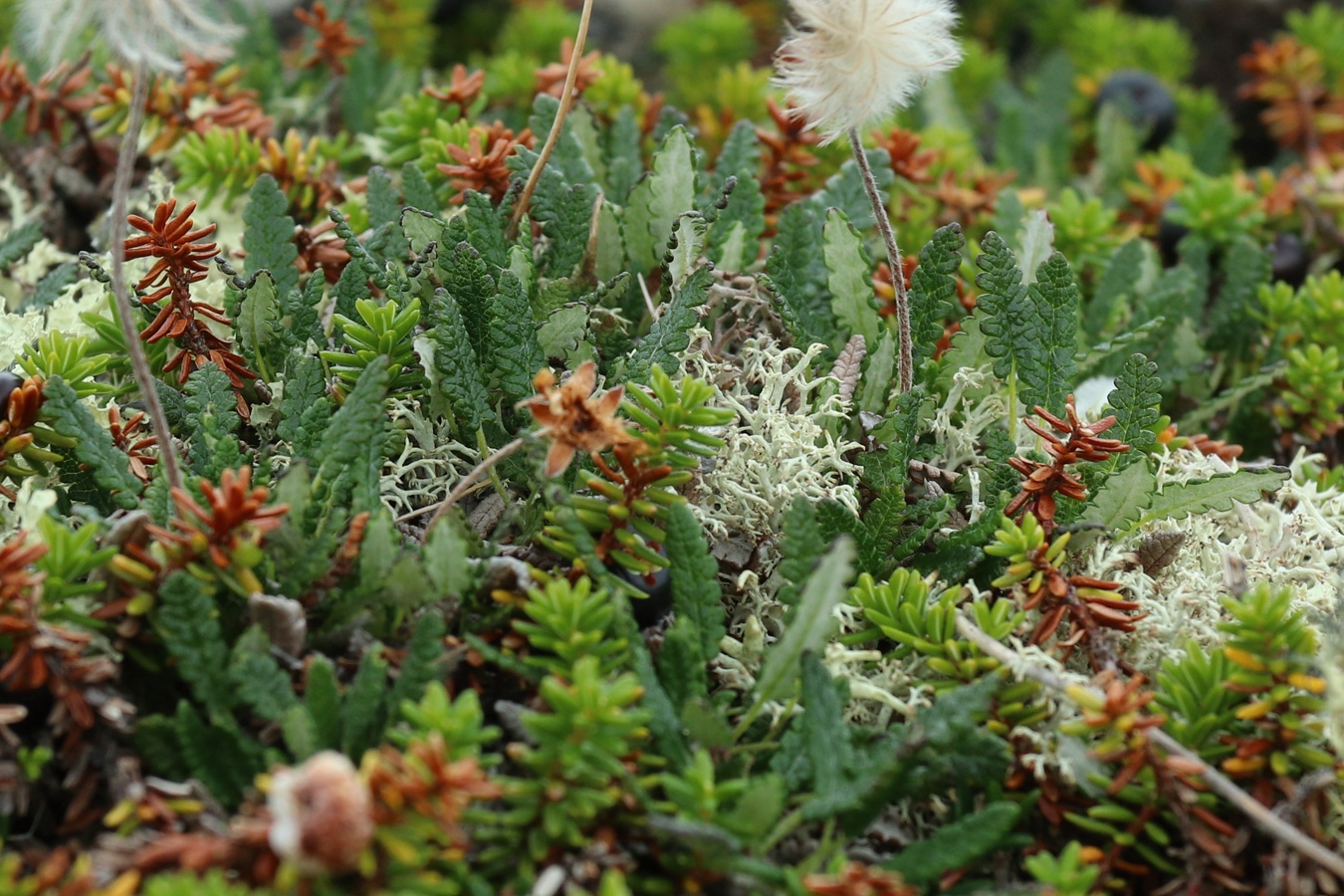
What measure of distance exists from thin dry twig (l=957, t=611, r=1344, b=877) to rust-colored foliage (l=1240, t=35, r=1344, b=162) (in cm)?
188

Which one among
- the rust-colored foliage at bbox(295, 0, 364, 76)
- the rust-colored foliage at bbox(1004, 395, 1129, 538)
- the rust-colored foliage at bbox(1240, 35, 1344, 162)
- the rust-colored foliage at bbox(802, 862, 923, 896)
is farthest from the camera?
the rust-colored foliage at bbox(1240, 35, 1344, 162)

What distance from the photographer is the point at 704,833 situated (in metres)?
0.96

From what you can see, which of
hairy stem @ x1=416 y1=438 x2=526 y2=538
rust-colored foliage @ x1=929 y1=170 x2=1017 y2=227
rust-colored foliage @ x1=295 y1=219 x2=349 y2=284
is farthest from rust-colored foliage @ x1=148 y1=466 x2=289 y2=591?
rust-colored foliage @ x1=929 y1=170 x2=1017 y2=227

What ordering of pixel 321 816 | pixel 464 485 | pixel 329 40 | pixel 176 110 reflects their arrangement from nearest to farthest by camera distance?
pixel 321 816
pixel 464 485
pixel 176 110
pixel 329 40

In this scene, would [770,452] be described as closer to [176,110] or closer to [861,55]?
[861,55]

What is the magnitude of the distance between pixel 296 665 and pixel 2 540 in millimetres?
361

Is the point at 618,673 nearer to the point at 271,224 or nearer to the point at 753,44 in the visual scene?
the point at 271,224

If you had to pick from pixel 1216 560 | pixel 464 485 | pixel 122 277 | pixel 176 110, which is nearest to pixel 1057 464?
pixel 1216 560

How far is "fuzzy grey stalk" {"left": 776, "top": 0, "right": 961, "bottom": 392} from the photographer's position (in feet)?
4.17

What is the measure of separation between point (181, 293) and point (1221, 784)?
1220 mm

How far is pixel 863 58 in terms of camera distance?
1.27m

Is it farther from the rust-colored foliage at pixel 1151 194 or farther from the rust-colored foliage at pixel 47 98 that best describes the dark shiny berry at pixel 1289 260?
the rust-colored foliage at pixel 47 98

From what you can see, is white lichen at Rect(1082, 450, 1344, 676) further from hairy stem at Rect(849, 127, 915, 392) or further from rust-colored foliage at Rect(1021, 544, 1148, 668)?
hairy stem at Rect(849, 127, 915, 392)

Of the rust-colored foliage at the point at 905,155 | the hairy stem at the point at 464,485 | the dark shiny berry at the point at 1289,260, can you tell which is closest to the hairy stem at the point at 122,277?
the hairy stem at the point at 464,485
